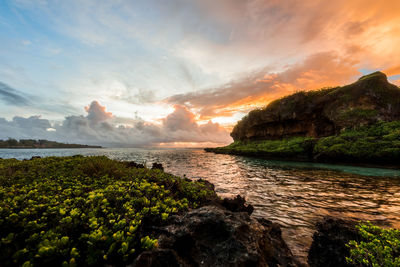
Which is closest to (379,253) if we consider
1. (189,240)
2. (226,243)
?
(226,243)

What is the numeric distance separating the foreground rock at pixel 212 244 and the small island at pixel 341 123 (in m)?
→ 27.8

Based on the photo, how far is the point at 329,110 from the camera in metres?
35.9

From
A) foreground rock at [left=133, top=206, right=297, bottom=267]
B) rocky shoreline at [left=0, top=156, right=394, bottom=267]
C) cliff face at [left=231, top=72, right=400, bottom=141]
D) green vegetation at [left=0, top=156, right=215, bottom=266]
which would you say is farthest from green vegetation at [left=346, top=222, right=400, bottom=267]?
cliff face at [left=231, top=72, right=400, bottom=141]

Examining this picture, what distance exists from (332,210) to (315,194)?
2.45m

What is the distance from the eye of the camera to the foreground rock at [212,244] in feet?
8.27

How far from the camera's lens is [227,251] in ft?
9.27

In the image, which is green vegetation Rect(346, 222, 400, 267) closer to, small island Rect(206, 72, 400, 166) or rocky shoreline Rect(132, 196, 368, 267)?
rocky shoreline Rect(132, 196, 368, 267)

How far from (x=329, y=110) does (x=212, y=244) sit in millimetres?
46164

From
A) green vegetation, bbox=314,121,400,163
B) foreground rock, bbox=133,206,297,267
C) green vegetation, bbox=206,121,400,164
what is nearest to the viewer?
foreground rock, bbox=133,206,297,267

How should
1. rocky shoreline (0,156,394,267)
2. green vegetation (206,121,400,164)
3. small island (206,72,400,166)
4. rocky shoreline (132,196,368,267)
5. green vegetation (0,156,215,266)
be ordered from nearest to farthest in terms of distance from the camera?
green vegetation (0,156,215,266)
rocky shoreline (0,156,394,267)
rocky shoreline (132,196,368,267)
green vegetation (206,121,400,164)
small island (206,72,400,166)

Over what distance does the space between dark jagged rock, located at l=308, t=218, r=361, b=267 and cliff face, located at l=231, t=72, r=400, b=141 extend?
37.8m

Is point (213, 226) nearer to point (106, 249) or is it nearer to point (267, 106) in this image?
point (106, 249)

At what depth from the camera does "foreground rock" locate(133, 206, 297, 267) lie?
2.52 m

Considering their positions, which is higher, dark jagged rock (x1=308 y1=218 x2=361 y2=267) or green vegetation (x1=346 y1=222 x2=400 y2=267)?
green vegetation (x1=346 y1=222 x2=400 y2=267)
